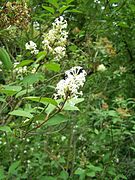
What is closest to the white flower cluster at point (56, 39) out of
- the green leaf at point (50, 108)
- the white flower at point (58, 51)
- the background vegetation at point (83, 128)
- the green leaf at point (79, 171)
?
the white flower at point (58, 51)

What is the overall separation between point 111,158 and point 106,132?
0.65ft

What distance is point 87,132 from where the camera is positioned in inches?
126

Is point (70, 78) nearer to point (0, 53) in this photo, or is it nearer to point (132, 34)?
point (0, 53)

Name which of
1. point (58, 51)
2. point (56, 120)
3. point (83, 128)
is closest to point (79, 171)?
point (83, 128)

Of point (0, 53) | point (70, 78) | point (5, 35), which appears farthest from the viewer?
point (5, 35)

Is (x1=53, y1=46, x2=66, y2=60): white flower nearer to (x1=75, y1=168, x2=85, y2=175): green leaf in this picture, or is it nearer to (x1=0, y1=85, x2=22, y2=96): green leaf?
(x1=0, y1=85, x2=22, y2=96): green leaf

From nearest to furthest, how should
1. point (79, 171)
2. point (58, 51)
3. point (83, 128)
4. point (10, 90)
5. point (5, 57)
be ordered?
point (10, 90)
point (5, 57)
point (58, 51)
point (79, 171)
point (83, 128)

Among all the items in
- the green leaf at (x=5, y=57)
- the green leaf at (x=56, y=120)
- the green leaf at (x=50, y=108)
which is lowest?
the green leaf at (x=56, y=120)

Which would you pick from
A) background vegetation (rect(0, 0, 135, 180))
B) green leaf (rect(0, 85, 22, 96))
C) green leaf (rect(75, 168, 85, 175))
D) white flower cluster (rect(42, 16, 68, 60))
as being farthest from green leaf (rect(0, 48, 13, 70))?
green leaf (rect(75, 168, 85, 175))

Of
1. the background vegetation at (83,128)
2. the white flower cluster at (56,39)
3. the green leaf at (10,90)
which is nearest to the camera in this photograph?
the green leaf at (10,90)

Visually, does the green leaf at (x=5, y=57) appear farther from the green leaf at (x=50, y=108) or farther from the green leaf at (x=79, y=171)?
the green leaf at (x=79, y=171)

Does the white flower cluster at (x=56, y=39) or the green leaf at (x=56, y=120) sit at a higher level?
the white flower cluster at (x=56, y=39)

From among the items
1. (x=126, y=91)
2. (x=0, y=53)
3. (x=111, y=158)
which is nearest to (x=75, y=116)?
(x=111, y=158)

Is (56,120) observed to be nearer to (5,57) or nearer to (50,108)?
(50,108)
